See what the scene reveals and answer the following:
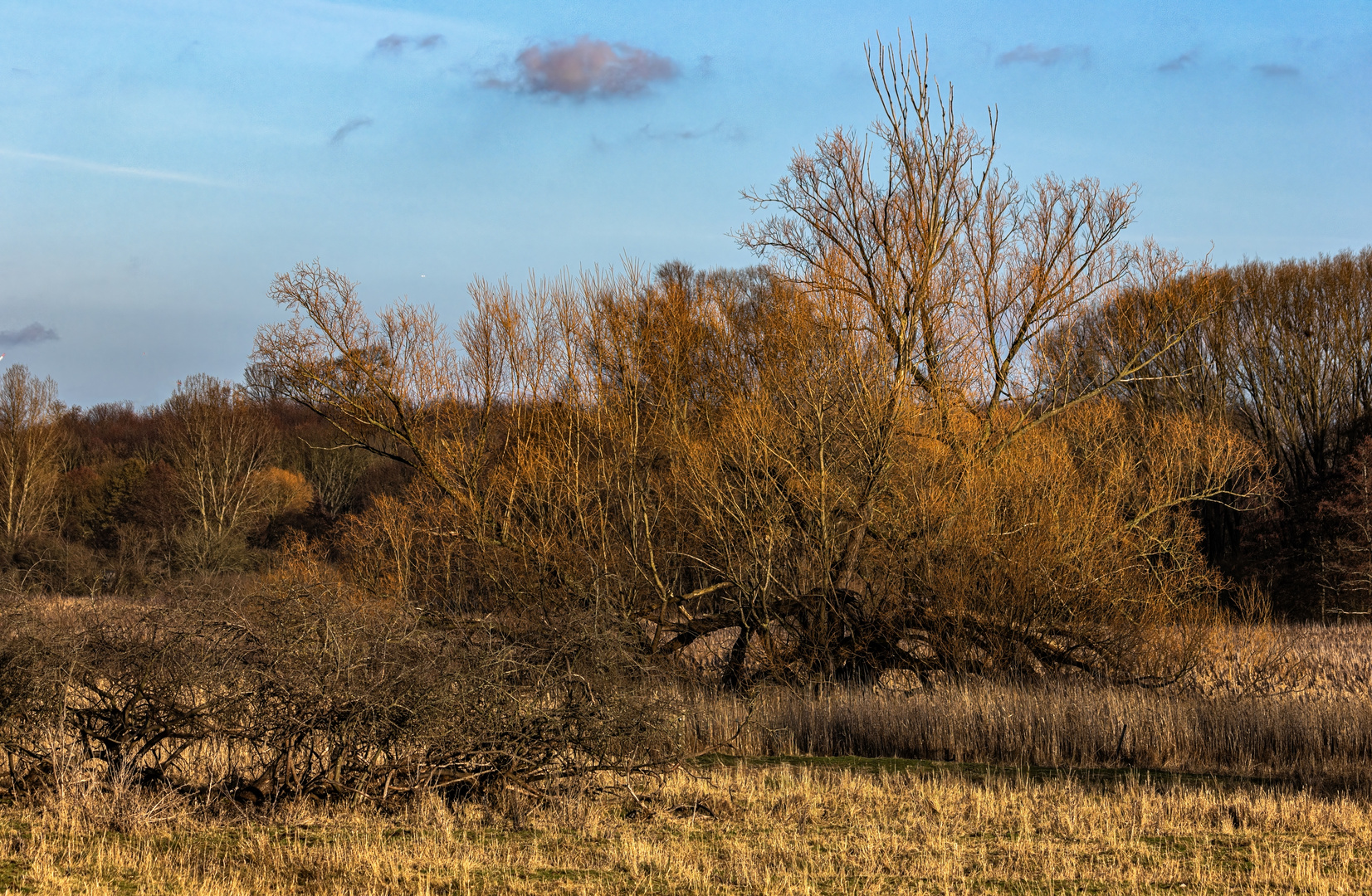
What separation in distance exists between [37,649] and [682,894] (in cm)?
516

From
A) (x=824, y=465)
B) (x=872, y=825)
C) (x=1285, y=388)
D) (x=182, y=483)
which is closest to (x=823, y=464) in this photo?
(x=824, y=465)

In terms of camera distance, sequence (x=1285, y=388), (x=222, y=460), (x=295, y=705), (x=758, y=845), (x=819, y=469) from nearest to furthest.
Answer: (x=758, y=845)
(x=295, y=705)
(x=819, y=469)
(x=1285, y=388)
(x=222, y=460)

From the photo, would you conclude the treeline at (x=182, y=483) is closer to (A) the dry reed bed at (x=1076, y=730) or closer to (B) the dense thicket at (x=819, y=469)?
(B) the dense thicket at (x=819, y=469)

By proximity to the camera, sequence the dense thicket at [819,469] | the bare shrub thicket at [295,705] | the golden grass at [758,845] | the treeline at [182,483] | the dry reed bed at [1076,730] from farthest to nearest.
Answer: the treeline at [182,483], the dense thicket at [819,469], the dry reed bed at [1076,730], the bare shrub thicket at [295,705], the golden grass at [758,845]

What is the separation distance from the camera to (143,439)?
54.8 metres

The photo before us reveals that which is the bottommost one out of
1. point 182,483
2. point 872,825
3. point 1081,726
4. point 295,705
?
point 872,825

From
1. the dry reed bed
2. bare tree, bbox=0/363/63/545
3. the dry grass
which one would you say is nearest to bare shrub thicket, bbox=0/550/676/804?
the dry grass

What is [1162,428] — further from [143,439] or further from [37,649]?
[143,439]

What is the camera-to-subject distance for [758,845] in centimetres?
726

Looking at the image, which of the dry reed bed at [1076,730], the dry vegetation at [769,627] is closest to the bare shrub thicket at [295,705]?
the dry vegetation at [769,627]

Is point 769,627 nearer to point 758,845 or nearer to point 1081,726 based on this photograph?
point 1081,726

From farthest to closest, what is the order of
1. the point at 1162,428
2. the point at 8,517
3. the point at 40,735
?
the point at 8,517 → the point at 1162,428 → the point at 40,735

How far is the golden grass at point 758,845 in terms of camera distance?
6.19 metres

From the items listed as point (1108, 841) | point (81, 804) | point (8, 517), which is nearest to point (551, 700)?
point (81, 804)
